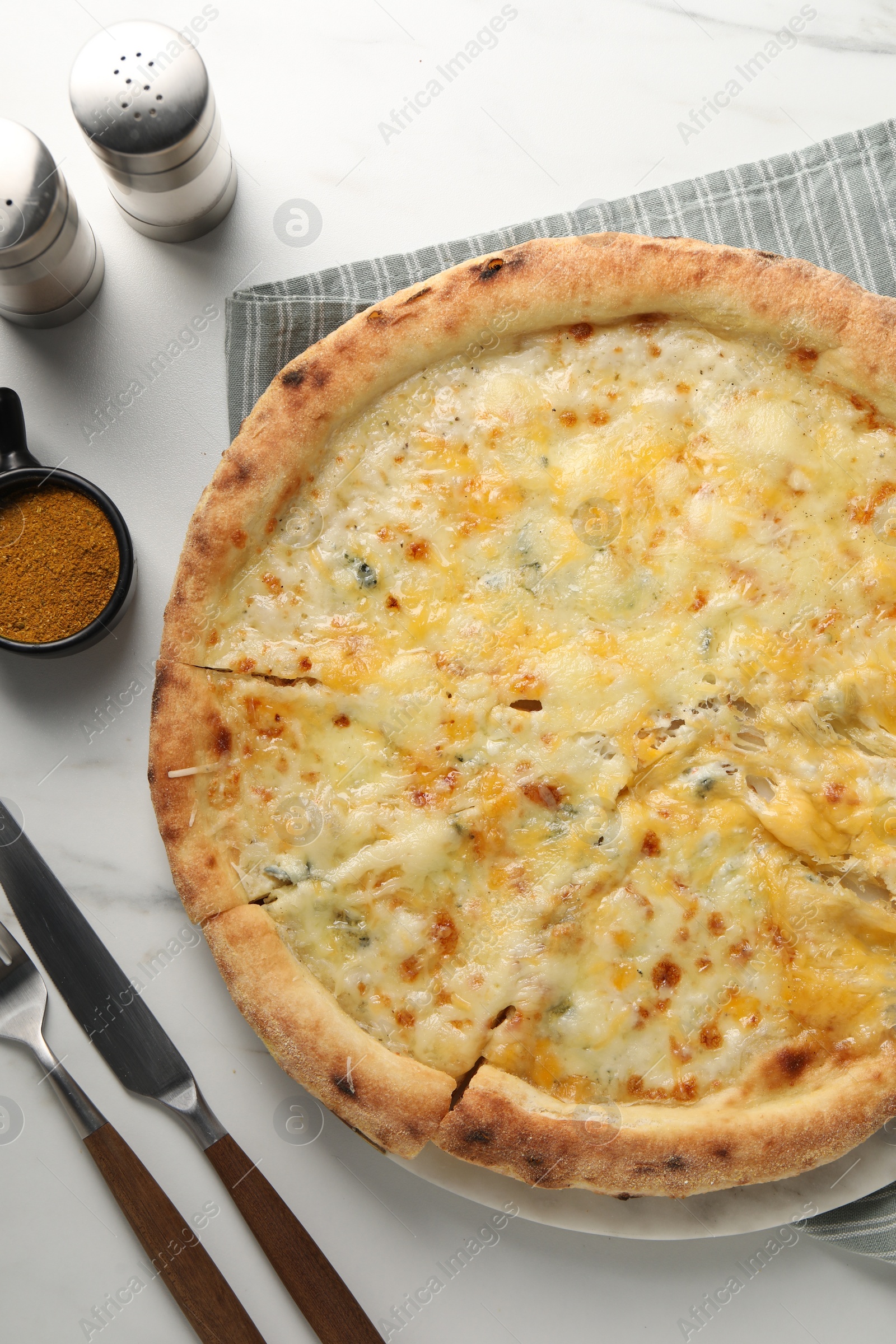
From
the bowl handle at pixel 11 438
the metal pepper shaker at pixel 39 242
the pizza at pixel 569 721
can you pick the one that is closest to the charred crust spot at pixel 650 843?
the pizza at pixel 569 721

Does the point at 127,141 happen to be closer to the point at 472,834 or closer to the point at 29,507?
the point at 29,507

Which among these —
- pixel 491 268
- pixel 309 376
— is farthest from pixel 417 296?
pixel 309 376

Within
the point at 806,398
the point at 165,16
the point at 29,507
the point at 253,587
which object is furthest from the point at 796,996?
the point at 165,16

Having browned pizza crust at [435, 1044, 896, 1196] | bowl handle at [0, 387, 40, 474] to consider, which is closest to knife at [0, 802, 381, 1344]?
browned pizza crust at [435, 1044, 896, 1196]

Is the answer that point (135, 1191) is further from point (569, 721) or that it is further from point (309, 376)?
point (309, 376)

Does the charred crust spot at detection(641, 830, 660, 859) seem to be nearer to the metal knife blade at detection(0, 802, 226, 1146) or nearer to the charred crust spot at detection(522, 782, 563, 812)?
the charred crust spot at detection(522, 782, 563, 812)

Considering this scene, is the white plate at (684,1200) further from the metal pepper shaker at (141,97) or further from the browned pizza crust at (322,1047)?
the metal pepper shaker at (141,97)
